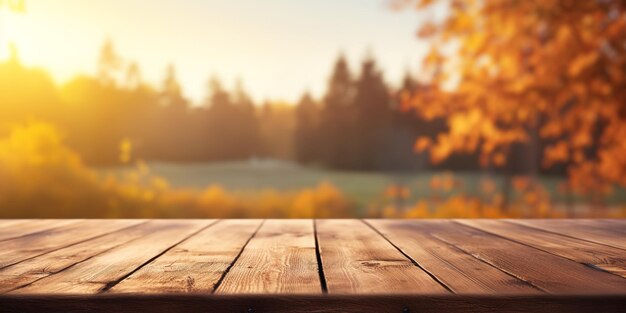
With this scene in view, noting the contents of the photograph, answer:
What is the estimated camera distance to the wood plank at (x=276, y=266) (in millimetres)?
1252

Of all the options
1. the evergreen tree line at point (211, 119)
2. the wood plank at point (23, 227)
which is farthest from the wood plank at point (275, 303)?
the evergreen tree line at point (211, 119)

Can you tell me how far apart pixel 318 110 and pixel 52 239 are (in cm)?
3332

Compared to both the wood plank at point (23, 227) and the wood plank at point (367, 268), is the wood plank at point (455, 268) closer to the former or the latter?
the wood plank at point (367, 268)

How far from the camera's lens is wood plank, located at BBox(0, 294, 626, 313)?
1.17m

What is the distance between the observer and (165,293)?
1.20 meters

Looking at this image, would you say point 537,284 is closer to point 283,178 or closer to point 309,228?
point 309,228

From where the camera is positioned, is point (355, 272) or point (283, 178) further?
point (283, 178)

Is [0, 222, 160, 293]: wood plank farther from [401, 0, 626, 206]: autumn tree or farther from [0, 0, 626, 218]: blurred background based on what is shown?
[401, 0, 626, 206]: autumn tree

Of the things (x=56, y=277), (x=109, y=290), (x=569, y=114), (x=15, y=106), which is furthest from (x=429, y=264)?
(x=15, y=106)

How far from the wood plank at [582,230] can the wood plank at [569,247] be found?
8 centimetres

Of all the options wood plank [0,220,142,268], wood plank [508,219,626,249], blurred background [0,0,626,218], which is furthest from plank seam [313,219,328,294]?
blurred background [0,0,626,218]

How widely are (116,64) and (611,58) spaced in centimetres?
3054

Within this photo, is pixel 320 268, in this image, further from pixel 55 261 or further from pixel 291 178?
pixel 291 178

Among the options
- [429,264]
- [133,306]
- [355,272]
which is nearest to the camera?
[133,306]
